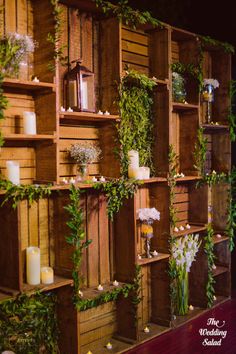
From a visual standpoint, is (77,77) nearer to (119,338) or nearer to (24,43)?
(24,43)

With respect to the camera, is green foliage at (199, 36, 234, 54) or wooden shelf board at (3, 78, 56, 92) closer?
wooden shelf board at (3, 78, 56, 92)

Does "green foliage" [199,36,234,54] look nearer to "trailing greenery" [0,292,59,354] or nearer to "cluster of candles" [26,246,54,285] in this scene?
"cluster of candles" [26,246,54,285]

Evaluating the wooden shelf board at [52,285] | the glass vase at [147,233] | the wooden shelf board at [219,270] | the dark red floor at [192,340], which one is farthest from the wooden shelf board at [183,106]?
the dark red floor at [192,340]

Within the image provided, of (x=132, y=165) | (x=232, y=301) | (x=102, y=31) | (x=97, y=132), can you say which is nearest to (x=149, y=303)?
(x=232, y=301)

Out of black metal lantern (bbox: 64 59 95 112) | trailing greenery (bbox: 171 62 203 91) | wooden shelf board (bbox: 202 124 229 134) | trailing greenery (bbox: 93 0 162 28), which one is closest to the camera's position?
black metal lantern (bbox: 64 59 95 112)

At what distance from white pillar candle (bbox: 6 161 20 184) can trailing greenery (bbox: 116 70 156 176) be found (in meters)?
1.06

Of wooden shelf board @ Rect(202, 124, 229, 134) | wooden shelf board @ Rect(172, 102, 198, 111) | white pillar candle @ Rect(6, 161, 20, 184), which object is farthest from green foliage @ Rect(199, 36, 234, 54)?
white pillar candle @ Rect(6, 161, 20, 184)

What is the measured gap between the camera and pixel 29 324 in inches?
131

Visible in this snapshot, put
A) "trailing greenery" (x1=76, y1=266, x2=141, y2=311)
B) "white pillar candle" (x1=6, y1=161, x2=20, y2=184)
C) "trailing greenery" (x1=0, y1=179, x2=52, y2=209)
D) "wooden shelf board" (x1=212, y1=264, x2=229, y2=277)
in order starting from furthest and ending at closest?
"wooden shelf board" (x1=212, y1=264, x2=229, y2=277) → "trailing greenery" (x1=76, y1=266, x2=141, y2=311) → "white pillar candle" (x1=6, y1=161, x2=20, y2=184) → "trailing greenery" (x1=0, y1=179, x2=52, y2=209)

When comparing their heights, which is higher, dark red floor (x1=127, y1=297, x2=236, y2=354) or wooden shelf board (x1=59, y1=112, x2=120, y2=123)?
wooden shelf board (x1=59, y1=112, x2=120, y2=123)

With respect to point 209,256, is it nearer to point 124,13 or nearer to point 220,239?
point 220,239

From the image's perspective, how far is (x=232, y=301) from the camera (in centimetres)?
538

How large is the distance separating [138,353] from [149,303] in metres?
0.81

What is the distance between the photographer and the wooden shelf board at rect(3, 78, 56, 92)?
3.17m
